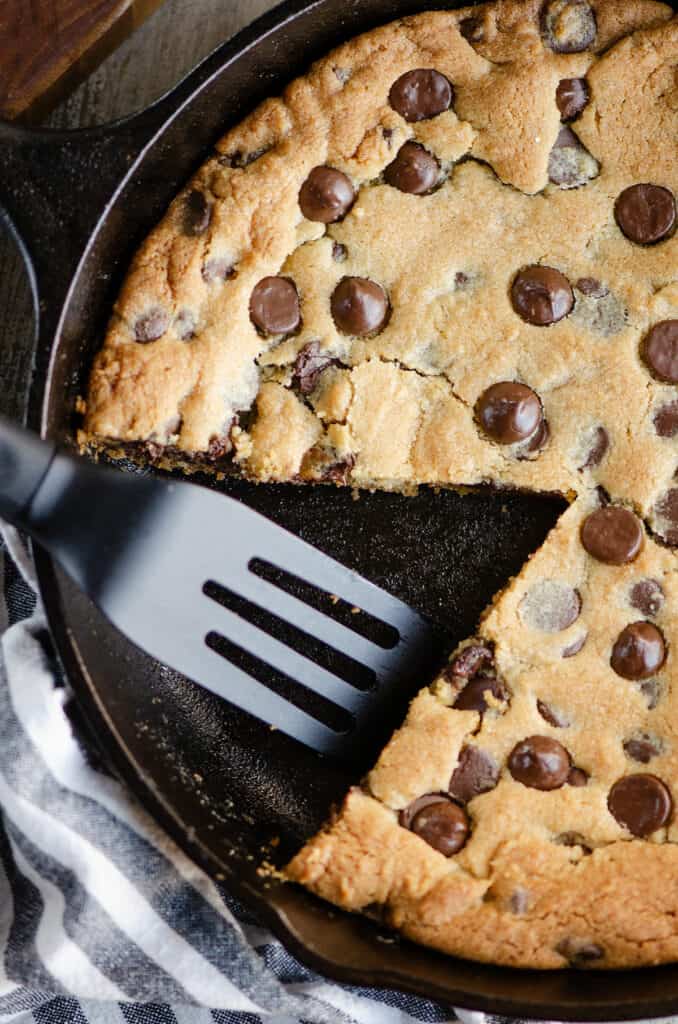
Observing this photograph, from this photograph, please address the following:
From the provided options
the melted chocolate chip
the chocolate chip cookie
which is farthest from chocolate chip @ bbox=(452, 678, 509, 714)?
the melted chocolate chip

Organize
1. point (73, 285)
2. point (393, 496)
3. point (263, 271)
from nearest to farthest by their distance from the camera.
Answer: point (73, 285)
point (263, 271)
point (393, 496)

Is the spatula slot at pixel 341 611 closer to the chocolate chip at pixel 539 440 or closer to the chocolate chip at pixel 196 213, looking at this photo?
the chocolate chip at pixel 539 440

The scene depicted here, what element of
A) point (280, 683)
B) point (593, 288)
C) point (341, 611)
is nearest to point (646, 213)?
point (593, 288)

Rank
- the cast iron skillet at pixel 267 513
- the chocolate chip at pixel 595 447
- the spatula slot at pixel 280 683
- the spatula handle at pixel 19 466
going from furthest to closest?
the spatula slot at pixel 280 683, the chocolate chip at pixel 595 447, the cast iron skillet at pixel 267 513, the spatula handle at pixel 19 466

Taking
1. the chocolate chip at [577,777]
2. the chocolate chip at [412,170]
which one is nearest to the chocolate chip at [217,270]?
the chocolate chip at [412,170]

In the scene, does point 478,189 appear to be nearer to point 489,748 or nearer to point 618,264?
point 618,264

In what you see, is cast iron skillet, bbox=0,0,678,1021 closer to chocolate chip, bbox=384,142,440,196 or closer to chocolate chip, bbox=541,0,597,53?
chocolate chip, bbox=541,0,597,53

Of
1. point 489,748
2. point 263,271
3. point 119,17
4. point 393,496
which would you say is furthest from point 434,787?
point 119,17
